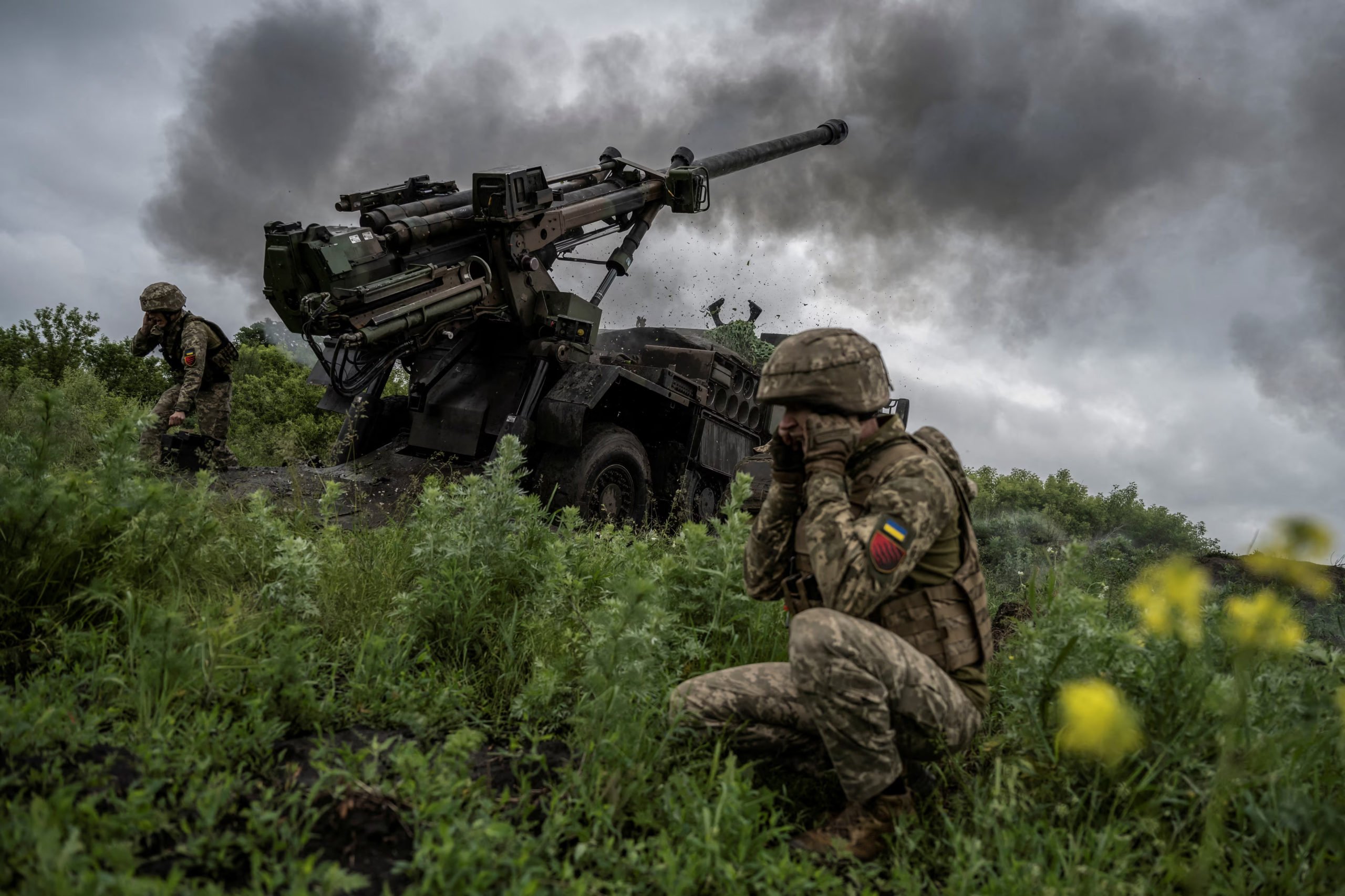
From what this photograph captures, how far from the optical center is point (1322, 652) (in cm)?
304

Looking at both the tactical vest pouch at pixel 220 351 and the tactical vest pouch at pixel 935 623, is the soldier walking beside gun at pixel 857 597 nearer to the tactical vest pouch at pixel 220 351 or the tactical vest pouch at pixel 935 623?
the tactical vest pouch at pixel 935 623

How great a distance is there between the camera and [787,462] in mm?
3156

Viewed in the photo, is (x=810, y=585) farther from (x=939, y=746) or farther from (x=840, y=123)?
(x=840, y=123)

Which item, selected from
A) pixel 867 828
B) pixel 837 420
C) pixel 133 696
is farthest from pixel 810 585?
pixel 133 696

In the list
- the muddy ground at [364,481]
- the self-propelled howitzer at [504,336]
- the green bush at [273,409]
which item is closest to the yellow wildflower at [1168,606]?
the muddy ground at [364,481]

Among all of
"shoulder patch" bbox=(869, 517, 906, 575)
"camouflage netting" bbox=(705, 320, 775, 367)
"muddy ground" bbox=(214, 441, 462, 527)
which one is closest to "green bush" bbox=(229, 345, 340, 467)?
"muddy ground" bbox=(214, 441, 462, 527)

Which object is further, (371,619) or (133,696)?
A: (371,619)

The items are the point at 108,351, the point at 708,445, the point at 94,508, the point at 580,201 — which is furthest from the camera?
the point at 108,351

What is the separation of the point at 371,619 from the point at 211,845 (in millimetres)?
1598

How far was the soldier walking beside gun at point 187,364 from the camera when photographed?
7871 mm

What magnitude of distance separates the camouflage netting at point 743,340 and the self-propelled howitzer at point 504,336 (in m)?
1.65

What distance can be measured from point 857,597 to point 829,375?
749 millimetres

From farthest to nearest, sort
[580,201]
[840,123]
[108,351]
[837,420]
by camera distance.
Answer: [108,351]
[840,123]
[580,201]
[837,420]

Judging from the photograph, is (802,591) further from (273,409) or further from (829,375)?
(273,409)
